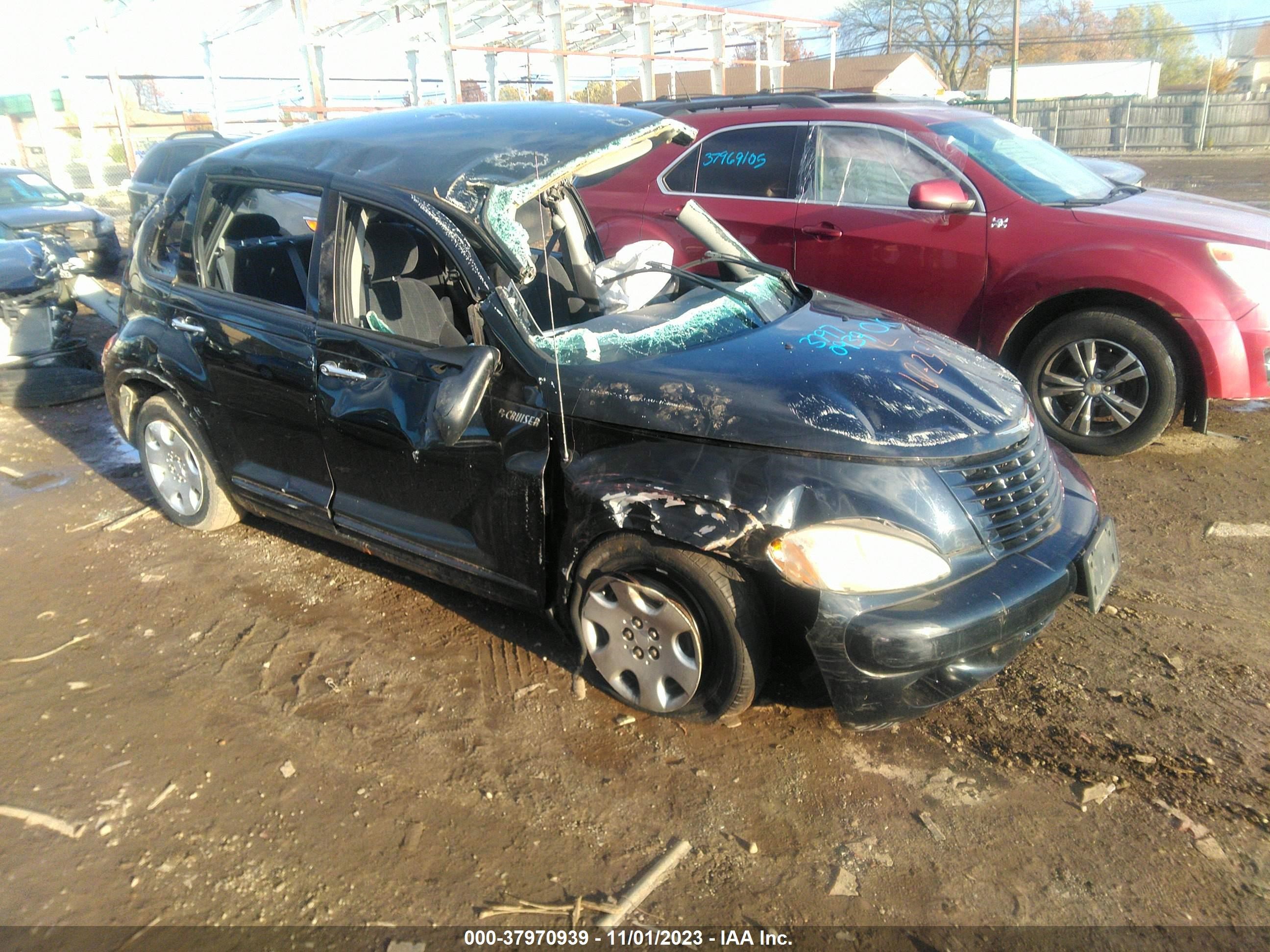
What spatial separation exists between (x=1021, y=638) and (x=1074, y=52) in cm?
7620

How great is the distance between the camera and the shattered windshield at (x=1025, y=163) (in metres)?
5.57

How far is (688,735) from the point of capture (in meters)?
3.16

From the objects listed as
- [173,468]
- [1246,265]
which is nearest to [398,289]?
[173,468]

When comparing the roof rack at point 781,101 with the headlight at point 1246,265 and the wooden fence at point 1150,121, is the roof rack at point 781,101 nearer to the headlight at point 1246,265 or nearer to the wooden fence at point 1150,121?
the headlight at point 1246,265

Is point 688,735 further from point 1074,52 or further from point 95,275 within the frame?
point 1074,52

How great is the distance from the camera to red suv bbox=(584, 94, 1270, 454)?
493cm

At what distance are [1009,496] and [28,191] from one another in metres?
14.2

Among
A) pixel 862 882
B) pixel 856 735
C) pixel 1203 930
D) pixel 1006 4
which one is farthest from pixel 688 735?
pixel 1006 4

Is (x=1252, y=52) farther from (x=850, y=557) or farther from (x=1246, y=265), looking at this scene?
(x=850, y=557)

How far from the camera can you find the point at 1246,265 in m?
A: 4.88

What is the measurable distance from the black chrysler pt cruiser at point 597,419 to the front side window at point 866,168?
189 cm

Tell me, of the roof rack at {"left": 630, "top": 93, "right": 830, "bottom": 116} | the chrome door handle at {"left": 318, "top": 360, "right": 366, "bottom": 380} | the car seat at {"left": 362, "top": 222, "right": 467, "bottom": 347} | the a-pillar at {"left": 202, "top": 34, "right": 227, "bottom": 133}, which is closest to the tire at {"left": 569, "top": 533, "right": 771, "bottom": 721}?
the chrome door handle at {"left": 318, "top": 360, "right": 366, "bottom": 380}

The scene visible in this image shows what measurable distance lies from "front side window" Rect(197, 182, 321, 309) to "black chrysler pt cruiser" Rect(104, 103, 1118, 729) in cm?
1

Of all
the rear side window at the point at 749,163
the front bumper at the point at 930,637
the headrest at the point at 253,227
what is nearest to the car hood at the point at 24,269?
the headrest at the point at 253,227
